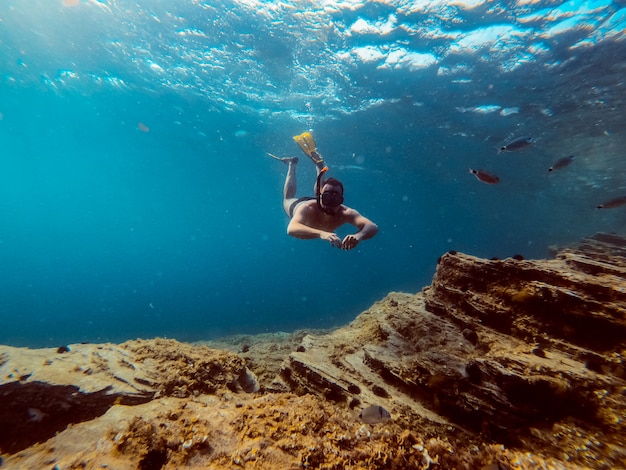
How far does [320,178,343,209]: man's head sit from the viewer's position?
600 centimetres

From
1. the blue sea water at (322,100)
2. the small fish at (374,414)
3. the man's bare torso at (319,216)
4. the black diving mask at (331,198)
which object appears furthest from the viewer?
the blue sea water at (322,100)

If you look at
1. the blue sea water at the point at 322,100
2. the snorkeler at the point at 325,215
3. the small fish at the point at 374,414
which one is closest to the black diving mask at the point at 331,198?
the snorkeler at the point at 325,215

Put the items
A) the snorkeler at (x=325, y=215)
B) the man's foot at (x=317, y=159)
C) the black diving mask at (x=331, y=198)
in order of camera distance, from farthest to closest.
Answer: the man's foot at (x=317, y=159) < the black diving mask at (x=331, y=198) < the snorkeler at (x=325, y=215)

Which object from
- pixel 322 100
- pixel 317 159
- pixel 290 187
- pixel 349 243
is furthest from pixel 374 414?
pixel 322 100

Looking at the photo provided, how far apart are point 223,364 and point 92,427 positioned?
6.20ft

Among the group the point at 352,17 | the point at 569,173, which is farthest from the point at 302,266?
the point at 352,17

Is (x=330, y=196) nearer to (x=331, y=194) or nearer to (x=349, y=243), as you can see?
(x=331, y=194)

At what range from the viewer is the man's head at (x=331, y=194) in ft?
19.7

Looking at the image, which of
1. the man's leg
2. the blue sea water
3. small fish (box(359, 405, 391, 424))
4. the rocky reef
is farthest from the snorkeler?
the blue sea water

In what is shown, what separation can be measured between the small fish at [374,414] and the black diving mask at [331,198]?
13.3 ft

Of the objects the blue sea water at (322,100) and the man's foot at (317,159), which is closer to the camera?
the man's foot at (317,159)

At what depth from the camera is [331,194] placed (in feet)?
19.6

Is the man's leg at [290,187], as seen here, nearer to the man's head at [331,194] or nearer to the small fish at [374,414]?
the man's head at [331,194]

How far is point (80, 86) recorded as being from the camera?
866 inches
